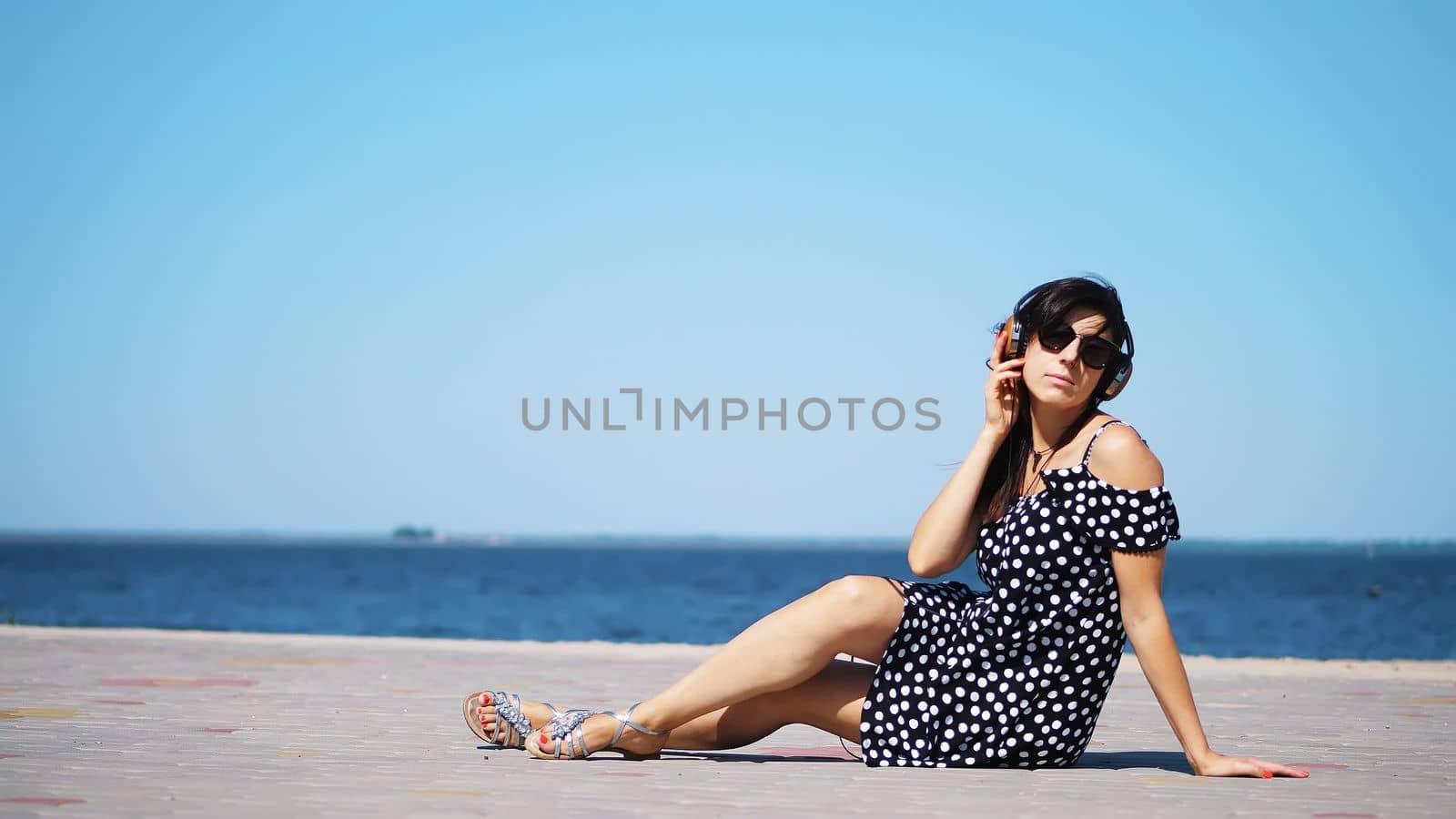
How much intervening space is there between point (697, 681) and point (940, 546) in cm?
74

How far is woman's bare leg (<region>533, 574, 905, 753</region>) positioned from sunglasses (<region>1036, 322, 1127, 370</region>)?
0.76m

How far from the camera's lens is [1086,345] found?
3.79 m

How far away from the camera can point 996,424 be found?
3.92 metres

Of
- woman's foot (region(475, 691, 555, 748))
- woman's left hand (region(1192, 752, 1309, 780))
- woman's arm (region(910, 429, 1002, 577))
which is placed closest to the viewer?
woman's left hand (region(1192, 752, 1309, 780))

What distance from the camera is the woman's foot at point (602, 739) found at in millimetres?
3963

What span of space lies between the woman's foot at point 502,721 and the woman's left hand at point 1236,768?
176 cm

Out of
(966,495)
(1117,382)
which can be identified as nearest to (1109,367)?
(1117,382)

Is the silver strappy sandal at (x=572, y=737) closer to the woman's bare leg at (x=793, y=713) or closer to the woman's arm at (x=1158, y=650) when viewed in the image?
the woman's bare leg at (x=793, y=713)

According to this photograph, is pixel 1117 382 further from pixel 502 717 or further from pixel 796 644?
pixel 502 717

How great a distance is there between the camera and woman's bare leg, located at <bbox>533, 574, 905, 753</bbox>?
3.75m

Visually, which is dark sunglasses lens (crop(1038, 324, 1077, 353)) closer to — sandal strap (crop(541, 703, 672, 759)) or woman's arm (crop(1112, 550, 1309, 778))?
woman's arm (crop(1112, 550, 1309, 778))

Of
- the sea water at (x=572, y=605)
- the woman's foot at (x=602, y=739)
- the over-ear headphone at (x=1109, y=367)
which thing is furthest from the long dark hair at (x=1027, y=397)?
the sea water at (x=572, y=605)

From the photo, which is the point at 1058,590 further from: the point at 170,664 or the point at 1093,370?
the point at 170,664

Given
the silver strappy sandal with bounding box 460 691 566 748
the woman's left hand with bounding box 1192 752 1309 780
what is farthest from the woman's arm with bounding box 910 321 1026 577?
the silver strappy sandal with bounding box 460 691 566 748
